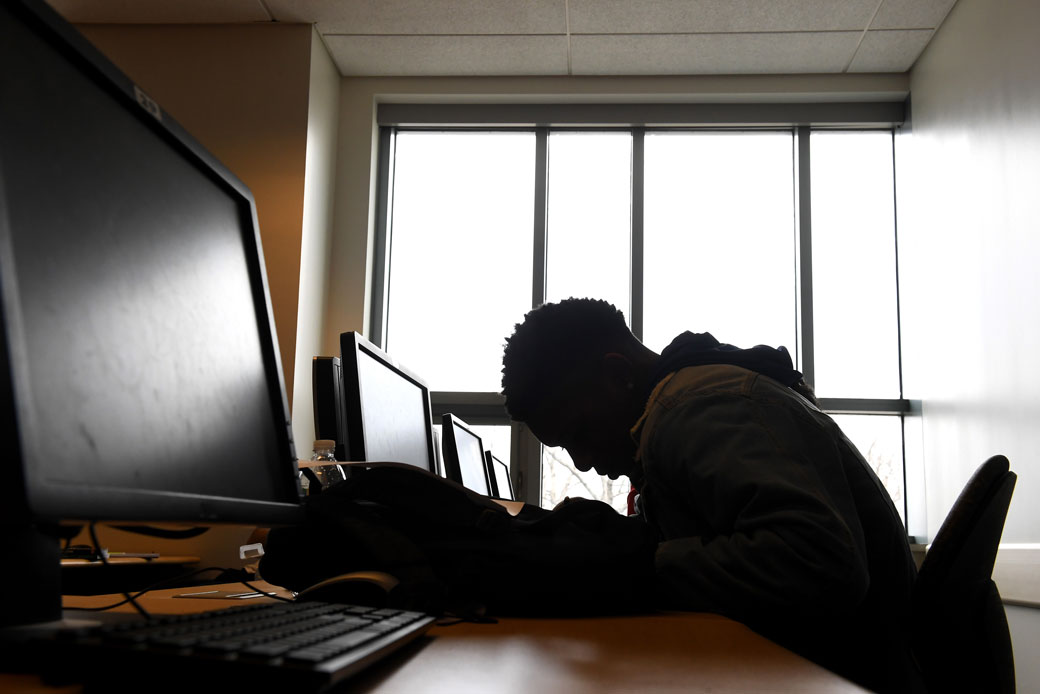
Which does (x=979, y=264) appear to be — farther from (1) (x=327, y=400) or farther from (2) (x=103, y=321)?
(2) (x=103, y=321)

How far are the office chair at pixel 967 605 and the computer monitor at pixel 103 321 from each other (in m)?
0.76

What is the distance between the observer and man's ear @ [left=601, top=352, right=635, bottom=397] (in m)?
1.52

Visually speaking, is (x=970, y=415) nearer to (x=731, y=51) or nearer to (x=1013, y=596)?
(x=1013, y=596)

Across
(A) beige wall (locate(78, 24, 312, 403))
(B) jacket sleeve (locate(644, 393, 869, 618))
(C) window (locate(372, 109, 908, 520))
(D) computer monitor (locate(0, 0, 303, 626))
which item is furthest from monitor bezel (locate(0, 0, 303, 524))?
(C) window (locate(372, 109, 908, 520))

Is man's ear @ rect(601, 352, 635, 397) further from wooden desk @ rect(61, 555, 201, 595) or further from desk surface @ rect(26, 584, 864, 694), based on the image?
wooden desk @ rect(61, 555, 201, 595)

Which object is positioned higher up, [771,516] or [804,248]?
[804,248]

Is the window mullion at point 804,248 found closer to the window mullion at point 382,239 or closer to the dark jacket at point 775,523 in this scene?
the window mullion at point 382,239

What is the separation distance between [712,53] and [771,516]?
3.95 metres

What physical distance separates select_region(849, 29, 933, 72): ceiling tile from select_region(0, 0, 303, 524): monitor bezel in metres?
4.18

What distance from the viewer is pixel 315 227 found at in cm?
443

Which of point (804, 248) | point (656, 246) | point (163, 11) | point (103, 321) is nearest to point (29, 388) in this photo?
point (103, 321)

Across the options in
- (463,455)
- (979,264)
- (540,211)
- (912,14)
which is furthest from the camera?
(540,211)

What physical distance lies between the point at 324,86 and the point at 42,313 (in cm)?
431

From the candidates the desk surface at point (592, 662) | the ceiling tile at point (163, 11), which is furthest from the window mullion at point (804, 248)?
the desk surface at point (592, 662)
